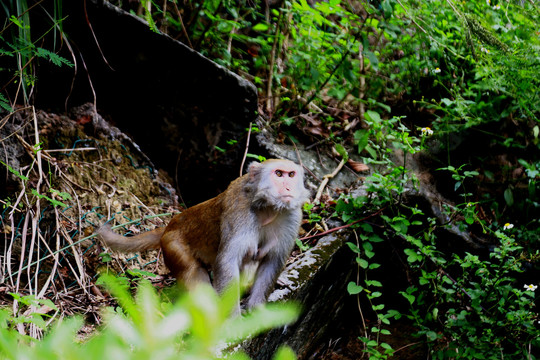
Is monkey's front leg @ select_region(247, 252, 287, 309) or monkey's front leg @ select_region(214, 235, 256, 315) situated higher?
monkey's front leg @ select_region(214, 235, 256, 315)

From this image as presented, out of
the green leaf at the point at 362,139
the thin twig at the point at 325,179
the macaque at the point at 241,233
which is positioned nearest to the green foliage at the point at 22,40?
the macaque at the point at 241,233

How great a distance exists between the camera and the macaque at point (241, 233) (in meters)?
3.08

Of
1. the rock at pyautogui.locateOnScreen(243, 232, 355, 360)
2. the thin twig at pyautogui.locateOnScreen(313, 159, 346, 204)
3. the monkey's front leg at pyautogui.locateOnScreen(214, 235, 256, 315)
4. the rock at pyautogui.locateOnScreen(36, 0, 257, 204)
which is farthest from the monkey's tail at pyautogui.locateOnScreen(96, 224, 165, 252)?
the thin twig at pyautogui.locateOnScreen(313, 159, 346, 204)

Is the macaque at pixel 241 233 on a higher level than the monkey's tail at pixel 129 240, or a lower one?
higher

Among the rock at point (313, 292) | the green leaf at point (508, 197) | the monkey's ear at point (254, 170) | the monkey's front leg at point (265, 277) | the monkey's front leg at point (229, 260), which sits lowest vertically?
the rock at point (313, 292)

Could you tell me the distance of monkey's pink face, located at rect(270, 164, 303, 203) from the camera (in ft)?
10.1

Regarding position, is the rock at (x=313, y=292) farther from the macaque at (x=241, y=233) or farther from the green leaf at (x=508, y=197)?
the green leaf at (x=508, y=197)

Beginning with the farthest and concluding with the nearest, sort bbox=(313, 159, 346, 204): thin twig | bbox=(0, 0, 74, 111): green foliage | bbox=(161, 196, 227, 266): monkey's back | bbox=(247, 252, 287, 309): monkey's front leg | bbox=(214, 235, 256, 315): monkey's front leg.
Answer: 1. bbox=(313, 159, 346, 204): thin twig
2. bbox=(0, 0, 74, 111): green foliage
3. bbox=(161, 196, 227, 266): monkey's back
4. bbox=(247, 252, 287, 309): monkey's front leg
5. bbox=(214, 235, 256, 315): monkey's front leg

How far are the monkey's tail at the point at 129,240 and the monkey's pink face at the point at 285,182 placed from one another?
112cm

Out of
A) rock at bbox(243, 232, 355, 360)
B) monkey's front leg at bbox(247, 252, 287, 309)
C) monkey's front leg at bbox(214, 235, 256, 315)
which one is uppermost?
monkey's front leg at bbox(214, 235, 256, 315)

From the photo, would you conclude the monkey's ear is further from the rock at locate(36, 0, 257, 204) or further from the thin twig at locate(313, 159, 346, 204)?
the rock at locate(36, 0, 257, 204)

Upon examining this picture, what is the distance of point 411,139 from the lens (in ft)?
12.8

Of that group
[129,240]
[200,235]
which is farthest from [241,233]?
[129,240]

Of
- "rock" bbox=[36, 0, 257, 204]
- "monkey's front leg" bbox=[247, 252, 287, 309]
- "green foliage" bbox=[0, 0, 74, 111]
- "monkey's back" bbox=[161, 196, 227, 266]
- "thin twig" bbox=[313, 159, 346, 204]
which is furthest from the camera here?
"thin twig" bbox=[313, 159, 346, 204]
